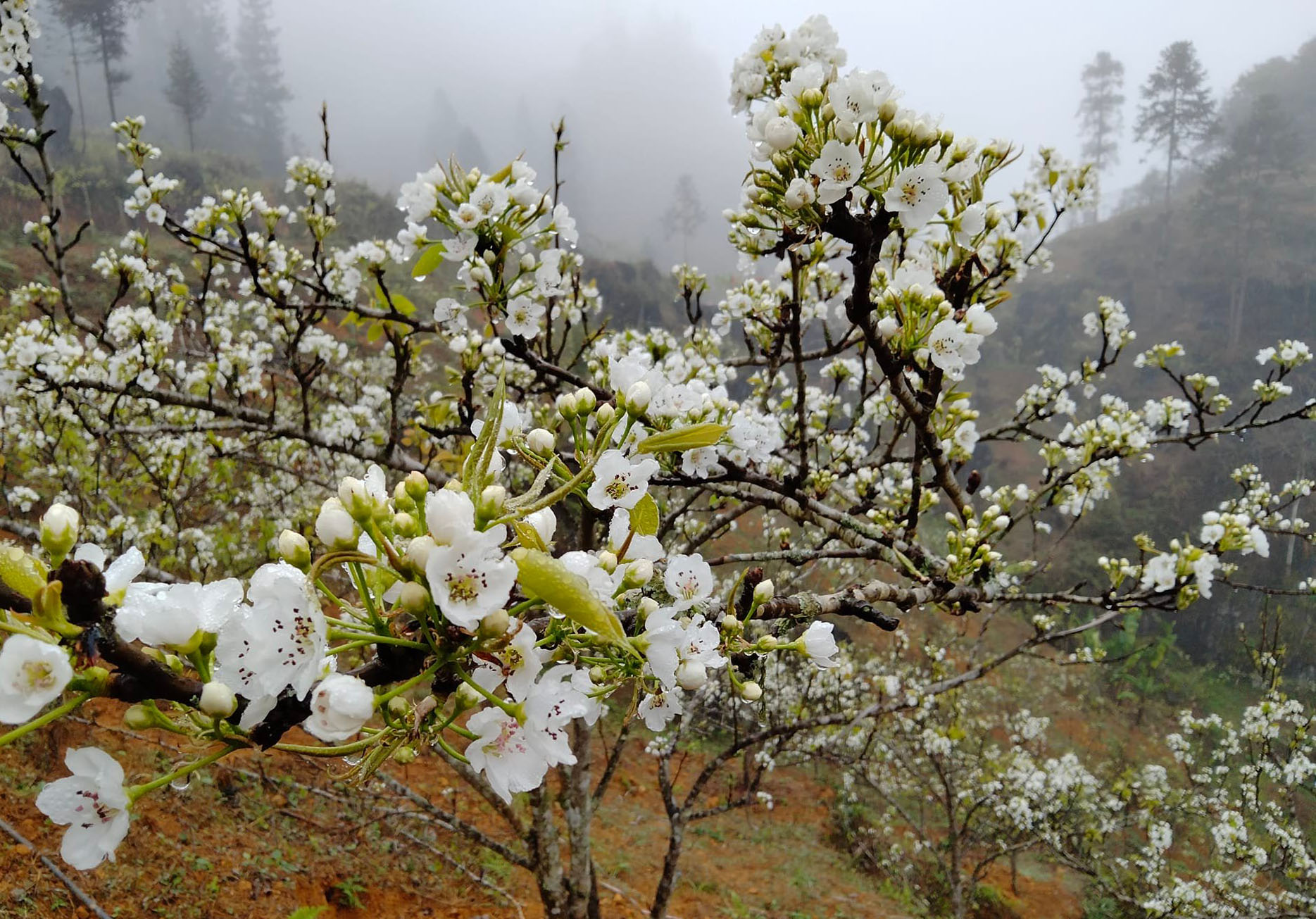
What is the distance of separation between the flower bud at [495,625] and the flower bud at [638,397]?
0.48 metres

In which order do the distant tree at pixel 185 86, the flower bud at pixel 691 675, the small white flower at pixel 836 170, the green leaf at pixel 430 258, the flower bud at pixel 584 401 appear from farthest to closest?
the distant tree at pixel 185 86 < the green leaf at pixel 430 258 < the small white flower at pixel 836 170 < the flower bud at pixel 584 401 < the flower bud at pixel 691 675

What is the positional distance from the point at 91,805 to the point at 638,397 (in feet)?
2.93

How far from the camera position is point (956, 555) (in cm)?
211

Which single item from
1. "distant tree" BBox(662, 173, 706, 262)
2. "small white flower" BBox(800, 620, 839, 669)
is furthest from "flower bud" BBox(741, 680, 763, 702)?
"distant tree" BBox(662, 173, 706, 262)

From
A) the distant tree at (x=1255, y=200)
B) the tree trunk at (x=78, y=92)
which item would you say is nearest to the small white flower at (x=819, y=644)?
the tree trunk at (x=78, y=92)

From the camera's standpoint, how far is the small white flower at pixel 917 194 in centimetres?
140

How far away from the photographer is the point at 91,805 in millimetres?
785

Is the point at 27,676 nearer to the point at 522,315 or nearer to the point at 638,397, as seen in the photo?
the point at 638,397

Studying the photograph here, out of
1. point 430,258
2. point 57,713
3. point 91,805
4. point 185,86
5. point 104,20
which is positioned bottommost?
point 91,805

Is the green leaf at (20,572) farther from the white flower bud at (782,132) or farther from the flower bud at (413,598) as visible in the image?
the white flower bud at (782,132)

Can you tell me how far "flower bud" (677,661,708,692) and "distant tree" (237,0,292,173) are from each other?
69.7m

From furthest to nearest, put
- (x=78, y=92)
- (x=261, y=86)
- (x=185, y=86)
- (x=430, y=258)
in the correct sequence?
(x=261, y=86) → (x=185, y=86) → (x=78, y=92) → (x=430, y=258)

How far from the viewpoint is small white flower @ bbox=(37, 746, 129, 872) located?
2.46ft

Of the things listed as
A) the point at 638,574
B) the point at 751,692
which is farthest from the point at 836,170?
the point at 751,692
